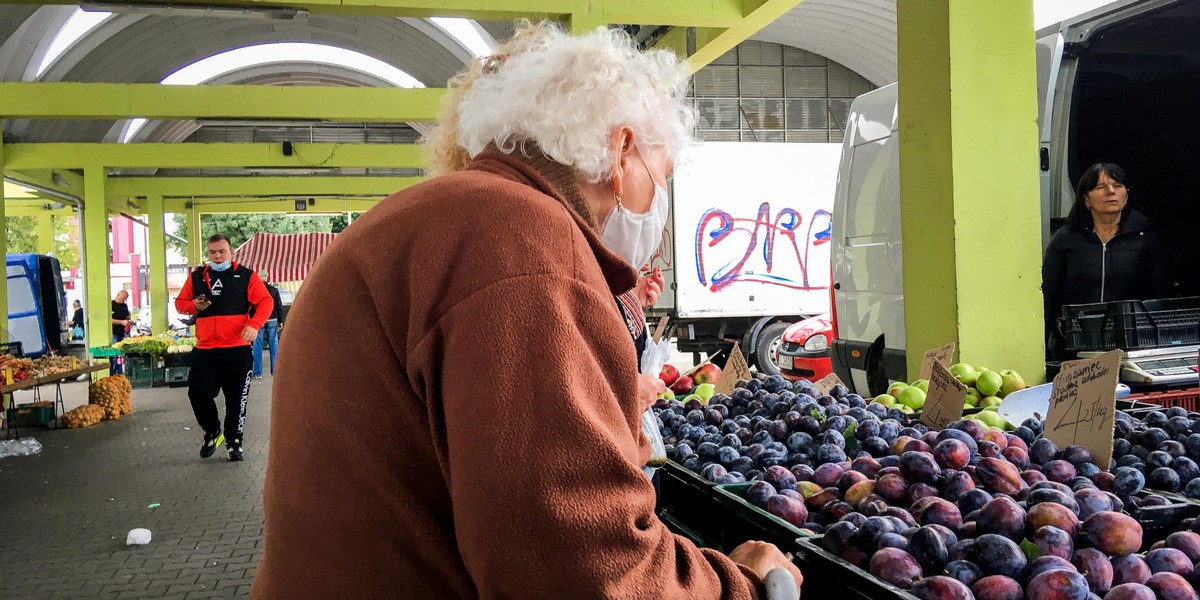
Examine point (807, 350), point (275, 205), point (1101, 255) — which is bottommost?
point (807, 350)

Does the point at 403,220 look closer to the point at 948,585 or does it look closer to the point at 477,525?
the point at 477,525

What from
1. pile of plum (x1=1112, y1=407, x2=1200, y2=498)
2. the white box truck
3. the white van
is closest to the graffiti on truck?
the white box truck

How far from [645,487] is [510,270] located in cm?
34

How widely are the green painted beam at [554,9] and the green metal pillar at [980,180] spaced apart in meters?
5.30

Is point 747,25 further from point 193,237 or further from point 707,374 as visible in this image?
point 193,237

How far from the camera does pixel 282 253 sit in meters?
25.1

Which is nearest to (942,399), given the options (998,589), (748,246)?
(998,589)

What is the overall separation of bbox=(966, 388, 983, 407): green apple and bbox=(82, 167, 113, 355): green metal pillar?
18.1 meters

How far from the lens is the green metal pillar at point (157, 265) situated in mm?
22562

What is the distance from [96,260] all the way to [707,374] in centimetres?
1749

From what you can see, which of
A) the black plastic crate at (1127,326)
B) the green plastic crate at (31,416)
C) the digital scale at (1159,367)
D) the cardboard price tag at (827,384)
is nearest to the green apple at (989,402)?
the cardboard price tag at (827,384)

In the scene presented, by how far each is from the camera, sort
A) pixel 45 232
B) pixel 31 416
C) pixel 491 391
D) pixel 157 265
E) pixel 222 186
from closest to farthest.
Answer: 1. pixel 491 391
2. pixel 31 416
3. pixel 222 186
4. pixel 157 265
5. pixel 45 232

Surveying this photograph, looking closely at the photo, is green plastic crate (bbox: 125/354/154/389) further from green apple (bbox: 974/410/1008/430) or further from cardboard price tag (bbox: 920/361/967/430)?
green apple (bbox: 974/410/1008/430)

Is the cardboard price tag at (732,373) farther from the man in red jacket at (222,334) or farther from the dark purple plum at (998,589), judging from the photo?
the man in red jacket at (222,334)
